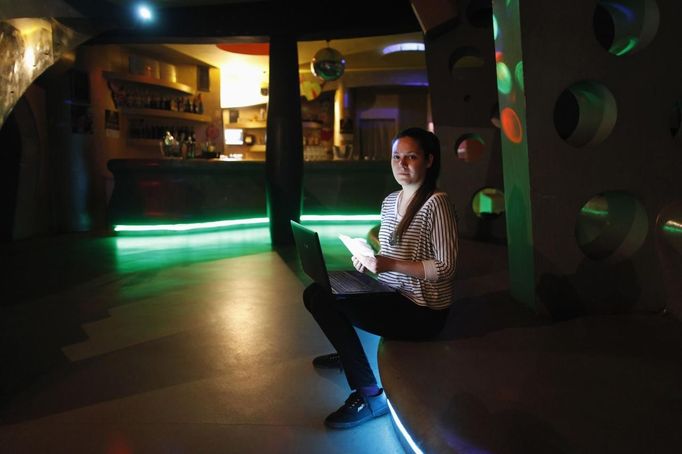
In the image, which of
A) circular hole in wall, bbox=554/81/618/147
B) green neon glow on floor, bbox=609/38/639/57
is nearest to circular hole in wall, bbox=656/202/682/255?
circular hole in wall, bbox=554/81/618/147

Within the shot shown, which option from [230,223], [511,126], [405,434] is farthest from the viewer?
[230,223]

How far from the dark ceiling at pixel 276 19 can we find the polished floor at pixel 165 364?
297 centimetres

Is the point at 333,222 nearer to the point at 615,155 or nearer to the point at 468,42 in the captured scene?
the point at 468,42

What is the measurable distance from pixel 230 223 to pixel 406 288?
609 cm

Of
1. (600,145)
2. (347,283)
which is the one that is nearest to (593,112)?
(600,145)

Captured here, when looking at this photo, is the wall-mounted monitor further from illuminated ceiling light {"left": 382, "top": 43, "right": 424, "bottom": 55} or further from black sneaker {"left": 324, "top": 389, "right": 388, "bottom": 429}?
black sneaker {"left": 324, "top": 389, "right": 388, "bottom": 429}

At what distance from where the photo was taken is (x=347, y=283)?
2.19m

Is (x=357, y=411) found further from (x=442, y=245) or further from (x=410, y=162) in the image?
(x=410, y=162)

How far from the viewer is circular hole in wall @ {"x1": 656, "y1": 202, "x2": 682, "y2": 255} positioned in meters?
2.06

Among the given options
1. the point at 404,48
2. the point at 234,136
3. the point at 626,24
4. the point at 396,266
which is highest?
the point at 404,48

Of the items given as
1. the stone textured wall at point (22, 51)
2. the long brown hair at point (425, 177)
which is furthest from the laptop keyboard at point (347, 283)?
the stone textured wall at point (22, 51)

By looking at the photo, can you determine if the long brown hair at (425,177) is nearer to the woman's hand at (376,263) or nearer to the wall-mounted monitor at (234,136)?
the woman's hand at (376,263)

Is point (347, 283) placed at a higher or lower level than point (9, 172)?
lower

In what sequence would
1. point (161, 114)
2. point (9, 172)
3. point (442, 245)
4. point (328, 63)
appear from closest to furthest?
point (442, 245), point (9, 172), point (328, 63), point (161, 114)
